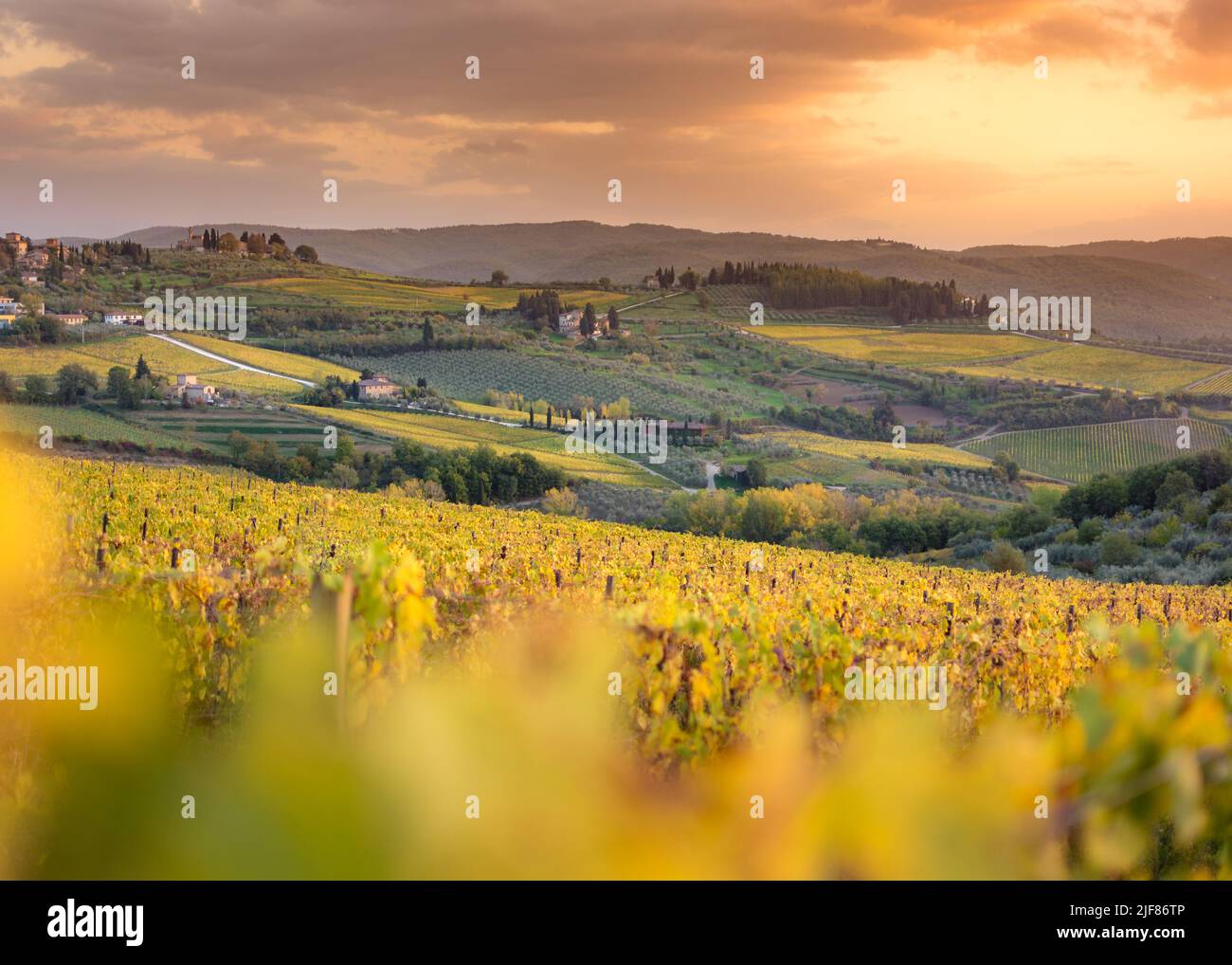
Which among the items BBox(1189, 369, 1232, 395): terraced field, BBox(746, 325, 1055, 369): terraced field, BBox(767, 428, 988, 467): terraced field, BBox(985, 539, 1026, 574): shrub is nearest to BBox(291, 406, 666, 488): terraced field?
BBox(767, 428, 988, 467): terraced field

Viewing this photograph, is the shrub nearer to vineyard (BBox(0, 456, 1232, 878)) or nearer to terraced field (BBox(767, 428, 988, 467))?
vineyard (BBox(0, 456, 1232, 878))

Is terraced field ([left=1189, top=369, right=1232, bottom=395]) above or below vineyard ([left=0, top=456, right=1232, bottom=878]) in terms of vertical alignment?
above

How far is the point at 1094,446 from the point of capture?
261 feet

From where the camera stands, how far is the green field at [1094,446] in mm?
75438

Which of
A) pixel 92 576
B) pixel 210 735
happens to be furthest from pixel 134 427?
pixel 210 735

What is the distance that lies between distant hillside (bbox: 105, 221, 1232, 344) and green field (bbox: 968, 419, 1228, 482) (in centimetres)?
5651

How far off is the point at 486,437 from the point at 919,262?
124 metres

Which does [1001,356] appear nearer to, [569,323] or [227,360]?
[569,323]

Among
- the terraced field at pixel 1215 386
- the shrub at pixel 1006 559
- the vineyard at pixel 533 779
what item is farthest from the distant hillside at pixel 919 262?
the vineyard at pixel 533 779

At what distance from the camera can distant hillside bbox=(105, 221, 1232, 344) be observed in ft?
487

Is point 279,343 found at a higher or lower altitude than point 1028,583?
higher
